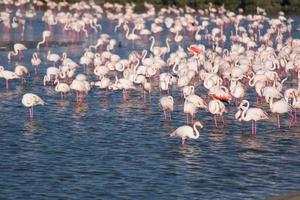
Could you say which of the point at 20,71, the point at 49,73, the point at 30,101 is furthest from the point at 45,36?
the point at 30,101

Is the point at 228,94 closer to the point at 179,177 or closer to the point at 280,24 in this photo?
the point at 179,177

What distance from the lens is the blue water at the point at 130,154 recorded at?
1402 centimetres

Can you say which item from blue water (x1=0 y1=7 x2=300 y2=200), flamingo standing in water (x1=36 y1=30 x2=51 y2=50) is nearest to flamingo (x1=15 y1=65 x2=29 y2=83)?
blue water (x1=0 y1=7 x2=300 y2=200)

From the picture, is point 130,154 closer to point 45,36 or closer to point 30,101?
point 30,101

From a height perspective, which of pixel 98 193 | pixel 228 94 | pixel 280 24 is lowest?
pixel 98 193

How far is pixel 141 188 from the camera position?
14.1 metres

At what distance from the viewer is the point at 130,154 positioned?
16516 mm

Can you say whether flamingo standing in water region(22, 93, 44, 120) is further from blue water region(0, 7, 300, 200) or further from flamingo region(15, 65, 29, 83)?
flamingo region(15, 65, 29, 83)

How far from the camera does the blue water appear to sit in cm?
1402

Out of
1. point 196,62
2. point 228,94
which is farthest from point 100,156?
Answer: point 196,62

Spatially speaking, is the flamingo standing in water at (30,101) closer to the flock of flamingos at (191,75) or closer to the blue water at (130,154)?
the flock of flamingos at (191,75)

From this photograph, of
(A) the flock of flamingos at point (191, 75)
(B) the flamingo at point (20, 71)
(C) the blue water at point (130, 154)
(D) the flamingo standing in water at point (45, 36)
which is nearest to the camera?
(C) the blue water at point (130, 154)

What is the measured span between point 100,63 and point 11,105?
5724 millimetres

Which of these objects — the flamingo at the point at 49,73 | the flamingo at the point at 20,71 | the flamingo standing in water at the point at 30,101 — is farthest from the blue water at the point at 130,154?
the flamingo at the point at 20,71
